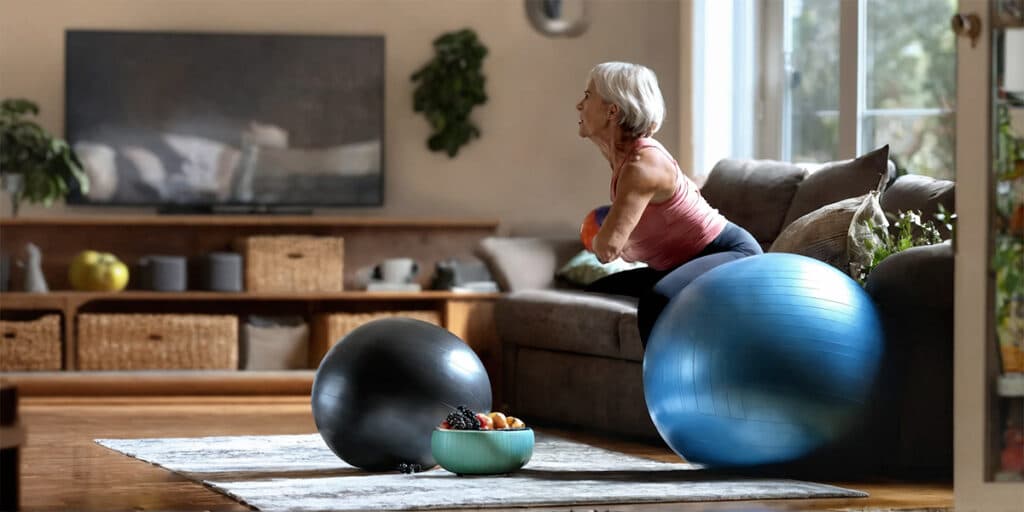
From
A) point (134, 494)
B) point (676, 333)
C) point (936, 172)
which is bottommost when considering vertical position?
point (134, 494)

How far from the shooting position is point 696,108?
721 cm

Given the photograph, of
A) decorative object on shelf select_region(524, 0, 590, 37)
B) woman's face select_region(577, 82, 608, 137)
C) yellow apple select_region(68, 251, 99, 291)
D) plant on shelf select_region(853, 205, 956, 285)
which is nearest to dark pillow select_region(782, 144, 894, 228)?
plant on shelf select_region(853, 205, 956, 285)

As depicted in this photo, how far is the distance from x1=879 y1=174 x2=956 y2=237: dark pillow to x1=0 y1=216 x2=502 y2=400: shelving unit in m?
2.25

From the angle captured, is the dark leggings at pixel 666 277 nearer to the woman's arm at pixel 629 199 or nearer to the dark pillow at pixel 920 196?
the woman's arm at pixel 629 199

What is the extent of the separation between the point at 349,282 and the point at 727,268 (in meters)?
3.70

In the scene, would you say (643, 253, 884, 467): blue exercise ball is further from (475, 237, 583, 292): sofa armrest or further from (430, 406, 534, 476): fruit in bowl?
(475, 237, 583, 292): sofa armrest

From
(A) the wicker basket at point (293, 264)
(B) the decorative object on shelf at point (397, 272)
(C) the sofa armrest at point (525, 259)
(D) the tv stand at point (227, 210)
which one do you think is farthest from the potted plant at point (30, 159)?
(C) the sofa armrest at point (525, 259)

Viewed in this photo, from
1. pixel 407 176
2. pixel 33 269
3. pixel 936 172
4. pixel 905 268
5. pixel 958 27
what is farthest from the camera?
pixel 407 176

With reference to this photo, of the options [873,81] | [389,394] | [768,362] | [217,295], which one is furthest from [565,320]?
[217,295]

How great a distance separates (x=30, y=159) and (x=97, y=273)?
573mm

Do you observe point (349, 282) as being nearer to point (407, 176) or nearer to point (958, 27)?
point (407, 176)

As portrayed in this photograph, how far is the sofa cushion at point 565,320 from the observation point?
5.07 meters

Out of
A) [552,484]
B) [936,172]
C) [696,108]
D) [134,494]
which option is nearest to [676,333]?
[552,484]

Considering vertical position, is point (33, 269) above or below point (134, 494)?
above
